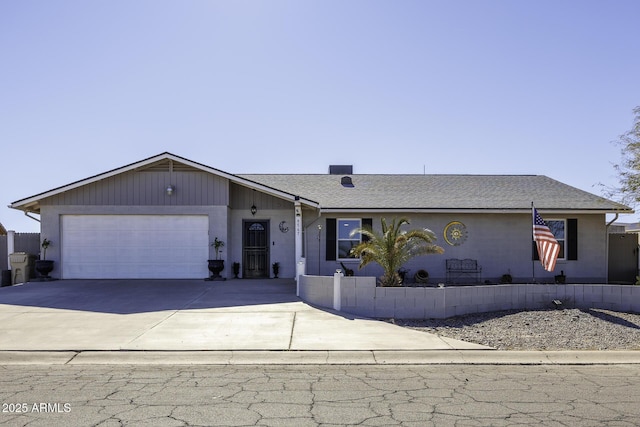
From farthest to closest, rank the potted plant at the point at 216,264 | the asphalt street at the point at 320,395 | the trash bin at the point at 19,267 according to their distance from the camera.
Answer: the trash bin at the point at 19,267 → the potted plant at the point at 216,264 → the asphalt street at the point at 320,395

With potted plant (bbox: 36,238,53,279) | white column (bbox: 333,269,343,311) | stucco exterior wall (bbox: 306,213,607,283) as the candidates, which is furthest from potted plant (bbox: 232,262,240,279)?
white column (bbox: 333,269,343,311)

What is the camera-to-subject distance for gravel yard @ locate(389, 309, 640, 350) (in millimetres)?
9766

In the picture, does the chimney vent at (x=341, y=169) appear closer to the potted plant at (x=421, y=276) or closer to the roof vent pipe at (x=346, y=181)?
the roof vent pipe at (x=346, y=181)

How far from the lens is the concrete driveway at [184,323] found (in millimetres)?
9469

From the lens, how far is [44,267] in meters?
18.3

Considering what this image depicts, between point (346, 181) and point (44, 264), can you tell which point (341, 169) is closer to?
point (346, 181)

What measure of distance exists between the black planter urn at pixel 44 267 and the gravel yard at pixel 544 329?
1251cm

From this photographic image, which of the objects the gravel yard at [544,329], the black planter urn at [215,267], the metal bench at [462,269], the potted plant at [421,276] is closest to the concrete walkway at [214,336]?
the gravel yard at [544,329]

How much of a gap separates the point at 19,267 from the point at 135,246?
12.5 feet

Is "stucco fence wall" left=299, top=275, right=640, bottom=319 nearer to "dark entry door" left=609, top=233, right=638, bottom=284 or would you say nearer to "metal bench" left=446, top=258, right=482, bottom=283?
"metal bench" left=446, top=258, right=482, bottom=283

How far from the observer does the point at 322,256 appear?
19469 mm

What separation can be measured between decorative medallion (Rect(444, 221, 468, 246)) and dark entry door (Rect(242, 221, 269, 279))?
6411mm

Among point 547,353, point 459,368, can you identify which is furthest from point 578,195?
point 459,368

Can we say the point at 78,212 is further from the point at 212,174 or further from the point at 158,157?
the point at 212,174
